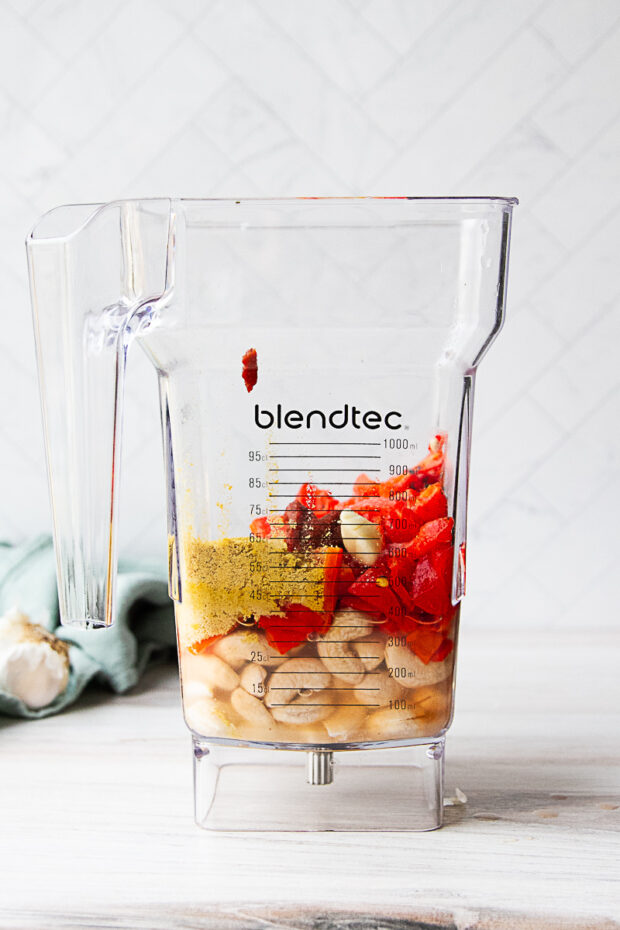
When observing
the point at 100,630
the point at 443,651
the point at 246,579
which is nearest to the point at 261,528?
the point at 246,579

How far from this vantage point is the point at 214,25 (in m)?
1.01

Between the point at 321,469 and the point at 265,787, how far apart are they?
231 millimetres

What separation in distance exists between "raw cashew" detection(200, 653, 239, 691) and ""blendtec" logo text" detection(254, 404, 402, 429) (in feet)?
0.48

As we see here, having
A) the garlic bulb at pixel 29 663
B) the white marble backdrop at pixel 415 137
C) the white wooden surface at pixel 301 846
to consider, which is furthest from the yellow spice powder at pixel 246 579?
the white marble backdrop at pixel 415 137

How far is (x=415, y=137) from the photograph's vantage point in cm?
101

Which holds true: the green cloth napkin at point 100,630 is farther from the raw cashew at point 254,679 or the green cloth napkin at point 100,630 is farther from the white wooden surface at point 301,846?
the raw cashew at point 254,679

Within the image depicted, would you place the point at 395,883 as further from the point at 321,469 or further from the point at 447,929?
the point at 321,469

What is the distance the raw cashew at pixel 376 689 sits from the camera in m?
0.61

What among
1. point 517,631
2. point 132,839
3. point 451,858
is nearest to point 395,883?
point 451,858

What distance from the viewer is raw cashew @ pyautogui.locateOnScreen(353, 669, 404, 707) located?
0.61 metres

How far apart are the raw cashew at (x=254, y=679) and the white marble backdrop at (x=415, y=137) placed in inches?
19.9

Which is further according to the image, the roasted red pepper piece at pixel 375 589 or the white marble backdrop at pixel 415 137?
the white marble backdrop at pixel 415 137

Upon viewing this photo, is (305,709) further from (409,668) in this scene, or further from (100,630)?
(100,630)

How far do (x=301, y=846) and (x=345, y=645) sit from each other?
134mm
